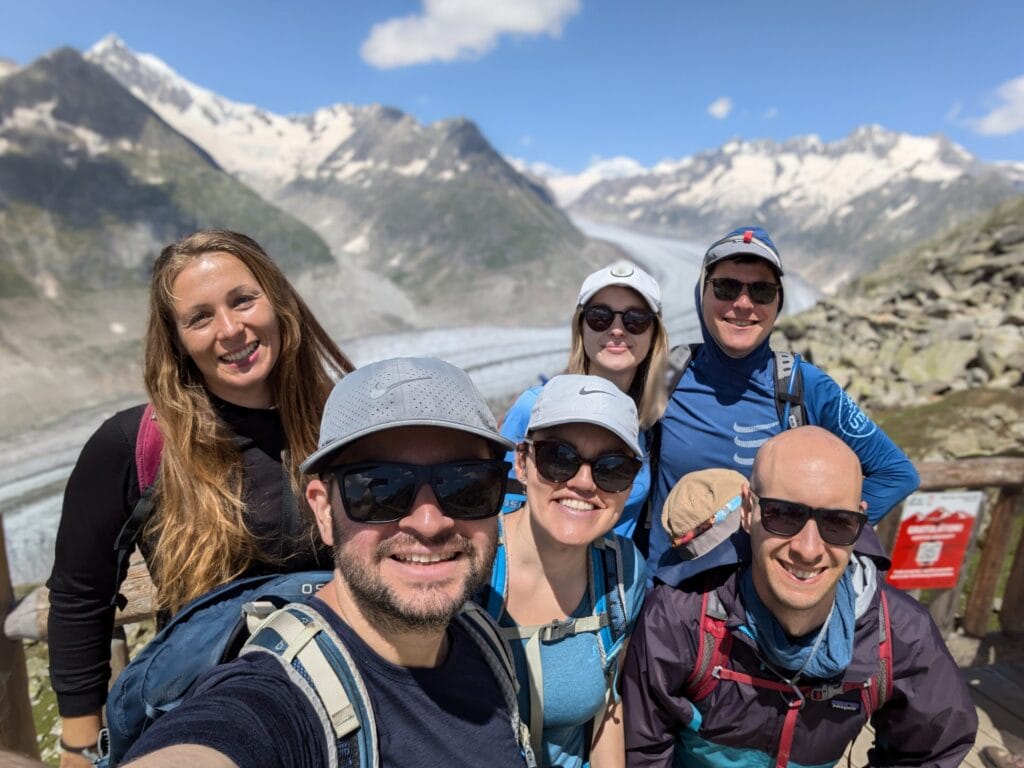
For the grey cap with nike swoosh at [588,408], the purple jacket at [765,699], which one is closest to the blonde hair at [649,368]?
the grey cap with nike swoosh at [588,408]

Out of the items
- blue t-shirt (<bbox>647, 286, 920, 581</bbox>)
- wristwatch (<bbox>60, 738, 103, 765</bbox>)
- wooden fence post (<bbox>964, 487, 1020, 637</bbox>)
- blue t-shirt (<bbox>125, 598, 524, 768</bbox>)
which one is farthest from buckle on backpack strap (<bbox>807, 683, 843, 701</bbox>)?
wooden fence post (<bbox>964, 487, 1020, 637</bbox>)

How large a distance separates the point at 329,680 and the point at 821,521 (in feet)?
5.93

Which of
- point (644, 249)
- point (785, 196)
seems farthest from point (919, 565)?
point (785, 196)

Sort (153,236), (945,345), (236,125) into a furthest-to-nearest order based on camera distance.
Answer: (236,125) < (153,236) < (945,345)

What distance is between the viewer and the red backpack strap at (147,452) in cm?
239

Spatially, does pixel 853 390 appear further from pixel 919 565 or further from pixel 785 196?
pixel 785 196

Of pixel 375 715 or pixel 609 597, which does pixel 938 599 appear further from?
pixel 375 715

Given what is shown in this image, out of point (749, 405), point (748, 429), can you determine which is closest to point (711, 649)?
point (748, 429)

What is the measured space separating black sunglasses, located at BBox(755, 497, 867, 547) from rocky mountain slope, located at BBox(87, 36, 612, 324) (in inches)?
1866

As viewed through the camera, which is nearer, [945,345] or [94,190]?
[945,345]

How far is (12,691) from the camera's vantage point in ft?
9.98

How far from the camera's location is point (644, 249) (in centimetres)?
9262

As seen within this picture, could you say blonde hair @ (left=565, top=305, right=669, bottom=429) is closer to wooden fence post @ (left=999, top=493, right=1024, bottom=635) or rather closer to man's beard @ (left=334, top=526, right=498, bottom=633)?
man's beard @ (left=334, top=526, right=498, bottom=633)

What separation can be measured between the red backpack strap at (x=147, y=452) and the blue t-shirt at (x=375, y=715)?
1.00 m
